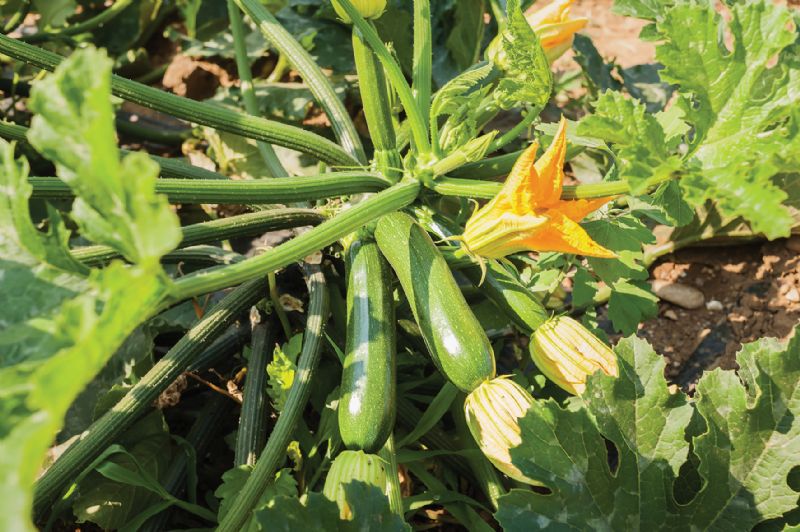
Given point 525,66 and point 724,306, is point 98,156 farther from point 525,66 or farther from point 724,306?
point 724,306

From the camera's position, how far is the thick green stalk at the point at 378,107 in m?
2.02

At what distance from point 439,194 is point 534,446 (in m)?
0.70

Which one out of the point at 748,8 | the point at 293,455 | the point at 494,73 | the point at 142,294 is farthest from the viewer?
the point at 494,73

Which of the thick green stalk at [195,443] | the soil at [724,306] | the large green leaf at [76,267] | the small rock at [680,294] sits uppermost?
the large green leaf at [76,267]

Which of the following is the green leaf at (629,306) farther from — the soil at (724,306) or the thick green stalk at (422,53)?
the thick green stalk at (422,53)

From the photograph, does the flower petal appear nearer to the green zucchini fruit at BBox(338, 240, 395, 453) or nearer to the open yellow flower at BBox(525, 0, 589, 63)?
the green zucchini fruit at BBox(338, 240, 395, 453)

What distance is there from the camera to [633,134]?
56.7 inches

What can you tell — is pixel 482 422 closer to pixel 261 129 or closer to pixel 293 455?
pixel 293 455

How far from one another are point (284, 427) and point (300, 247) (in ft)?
1.64

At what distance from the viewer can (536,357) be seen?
1.74 meters

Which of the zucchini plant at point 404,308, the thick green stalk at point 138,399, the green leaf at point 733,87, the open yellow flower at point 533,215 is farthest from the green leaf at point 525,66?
the thick green stalk at point 138,399

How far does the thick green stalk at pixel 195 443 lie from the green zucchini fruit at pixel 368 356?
1.83ft

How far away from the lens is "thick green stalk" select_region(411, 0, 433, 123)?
6.25 ft

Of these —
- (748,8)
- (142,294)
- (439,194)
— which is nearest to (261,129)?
(439,194)
